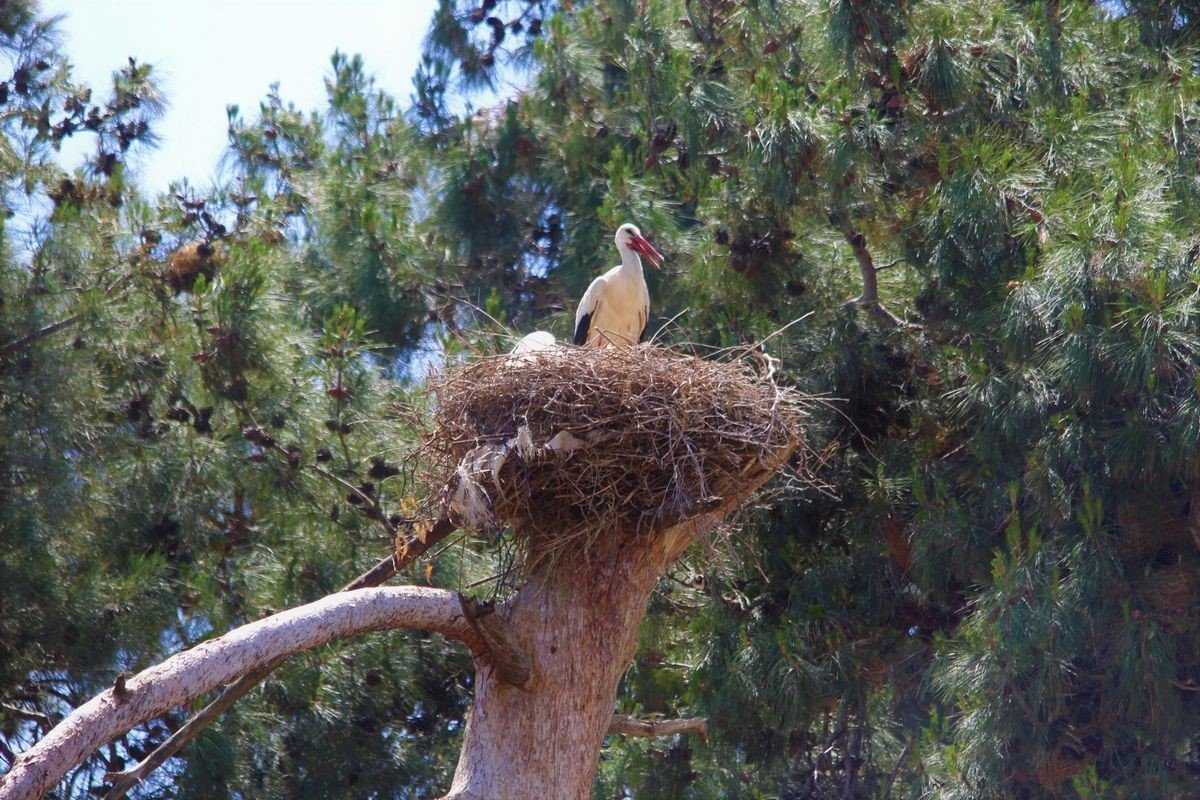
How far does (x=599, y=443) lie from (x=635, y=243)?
127 inches

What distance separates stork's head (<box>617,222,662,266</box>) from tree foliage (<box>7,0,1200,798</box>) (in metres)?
0.61

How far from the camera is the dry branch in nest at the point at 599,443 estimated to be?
4.64m

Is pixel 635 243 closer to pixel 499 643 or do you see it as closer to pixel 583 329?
pixel 583 329

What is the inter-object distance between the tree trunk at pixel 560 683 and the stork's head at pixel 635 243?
10.2 ft

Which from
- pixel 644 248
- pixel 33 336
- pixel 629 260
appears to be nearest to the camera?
pixel 629 260

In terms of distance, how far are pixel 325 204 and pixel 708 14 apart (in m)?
2.82

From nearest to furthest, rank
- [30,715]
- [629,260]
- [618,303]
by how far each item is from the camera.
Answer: [30,715] < [618,303] < [629,260]

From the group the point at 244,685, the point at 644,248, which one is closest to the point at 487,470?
the point at 244,685

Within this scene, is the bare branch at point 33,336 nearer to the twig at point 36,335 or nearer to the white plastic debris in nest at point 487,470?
the twig at point 36,335

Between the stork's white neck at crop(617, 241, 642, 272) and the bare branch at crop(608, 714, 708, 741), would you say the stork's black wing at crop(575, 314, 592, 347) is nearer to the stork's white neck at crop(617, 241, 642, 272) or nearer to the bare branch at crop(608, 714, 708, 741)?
the stork's white neck at crop(617, 241, 642, 272)

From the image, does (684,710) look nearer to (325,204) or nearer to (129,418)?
(129,418)

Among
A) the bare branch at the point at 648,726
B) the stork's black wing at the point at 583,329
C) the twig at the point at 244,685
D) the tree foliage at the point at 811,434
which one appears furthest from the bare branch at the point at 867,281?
the twig at the point at 244,685

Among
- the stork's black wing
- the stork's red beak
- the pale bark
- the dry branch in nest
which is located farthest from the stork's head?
the pale bark

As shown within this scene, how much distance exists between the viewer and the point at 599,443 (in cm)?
471
